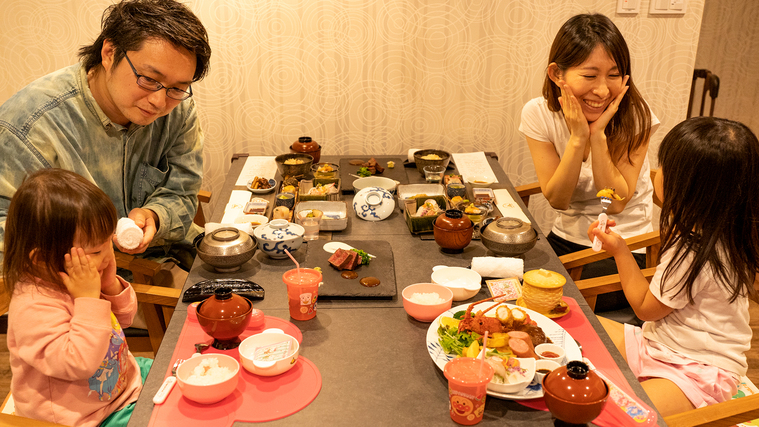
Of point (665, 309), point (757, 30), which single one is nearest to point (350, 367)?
point (665, 309)

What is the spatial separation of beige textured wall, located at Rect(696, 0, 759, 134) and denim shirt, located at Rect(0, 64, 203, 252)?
4.02 m

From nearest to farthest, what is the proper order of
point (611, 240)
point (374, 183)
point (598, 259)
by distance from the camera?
point (611, 240) < point (598, 259) < point (374, 183)

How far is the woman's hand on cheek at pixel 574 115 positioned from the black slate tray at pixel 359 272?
849mm

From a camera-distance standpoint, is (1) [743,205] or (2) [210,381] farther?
(1) [743,205]

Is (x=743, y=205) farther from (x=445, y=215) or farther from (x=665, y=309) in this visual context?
(x=445, y=215)

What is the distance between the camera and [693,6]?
3.21m

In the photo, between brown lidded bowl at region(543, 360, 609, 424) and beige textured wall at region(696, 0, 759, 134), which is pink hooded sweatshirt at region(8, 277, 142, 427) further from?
beige textured wall at region(696, 0, 759, 134)

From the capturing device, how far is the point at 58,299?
1.36 metres

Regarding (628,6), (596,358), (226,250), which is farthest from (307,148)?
(628,6)

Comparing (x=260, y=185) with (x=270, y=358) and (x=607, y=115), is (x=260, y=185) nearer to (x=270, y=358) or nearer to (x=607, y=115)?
(x=270, y=358)

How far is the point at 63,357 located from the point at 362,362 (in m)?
0.66

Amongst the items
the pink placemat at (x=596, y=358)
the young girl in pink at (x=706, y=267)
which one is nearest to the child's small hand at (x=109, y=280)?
the pink placemat at (x=596, y=358)

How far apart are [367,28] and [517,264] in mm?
1897

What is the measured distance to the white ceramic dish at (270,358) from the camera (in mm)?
1315
